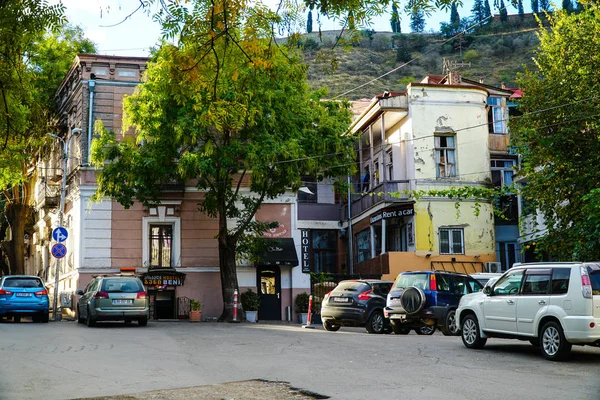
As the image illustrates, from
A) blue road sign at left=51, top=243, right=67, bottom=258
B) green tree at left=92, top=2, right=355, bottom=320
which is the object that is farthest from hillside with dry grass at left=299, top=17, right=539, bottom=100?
blue road sign at left=51, top=243, right=67, bottom=258

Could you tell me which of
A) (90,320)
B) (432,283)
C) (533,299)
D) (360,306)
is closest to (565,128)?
(432,283)

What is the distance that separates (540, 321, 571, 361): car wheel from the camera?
45.7 ft

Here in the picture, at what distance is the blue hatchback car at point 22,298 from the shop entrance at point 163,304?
6.49 meters

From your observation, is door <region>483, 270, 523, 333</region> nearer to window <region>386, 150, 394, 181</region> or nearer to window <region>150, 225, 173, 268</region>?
window <region>150, 225, 173, 268</region>

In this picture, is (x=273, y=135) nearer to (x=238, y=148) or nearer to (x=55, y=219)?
(x=238, y=148)

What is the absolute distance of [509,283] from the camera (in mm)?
15852

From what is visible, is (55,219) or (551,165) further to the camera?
(55,219)

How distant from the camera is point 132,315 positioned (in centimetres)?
2448

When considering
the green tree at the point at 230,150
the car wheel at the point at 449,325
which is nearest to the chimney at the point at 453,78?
the green tree at the point at 230,150

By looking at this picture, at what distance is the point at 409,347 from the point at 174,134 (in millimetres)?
14561

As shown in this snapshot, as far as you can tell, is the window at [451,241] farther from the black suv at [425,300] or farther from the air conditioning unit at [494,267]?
the black suv at [425,300]

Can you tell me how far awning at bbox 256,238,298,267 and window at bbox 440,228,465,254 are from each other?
675cm

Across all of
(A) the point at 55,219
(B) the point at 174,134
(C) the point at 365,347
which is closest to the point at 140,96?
(B) the point at 174,134

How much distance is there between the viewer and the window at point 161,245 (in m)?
34.2
